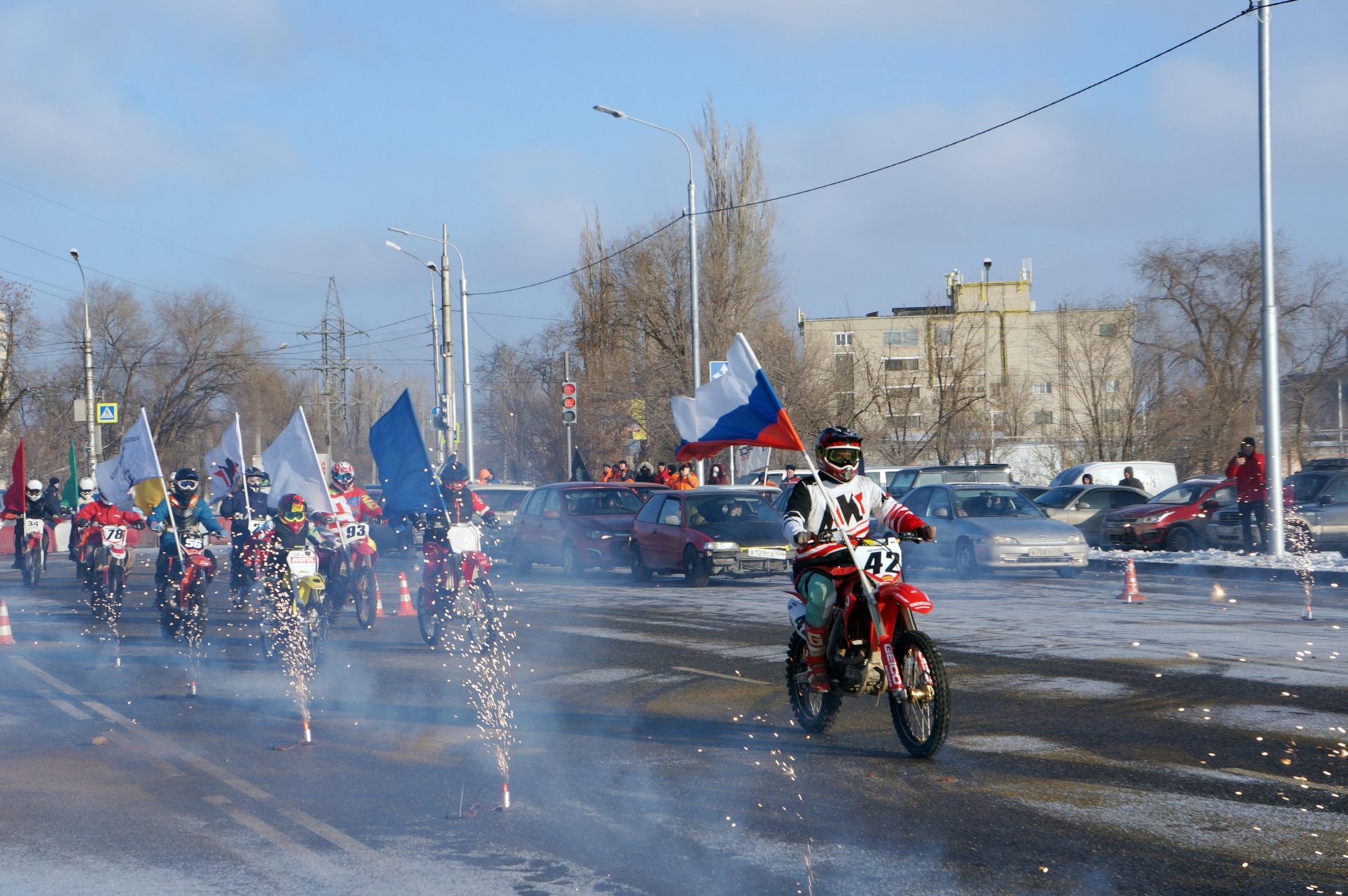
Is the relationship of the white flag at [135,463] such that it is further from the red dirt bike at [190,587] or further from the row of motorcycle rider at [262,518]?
the red dirt bike at [190,587]

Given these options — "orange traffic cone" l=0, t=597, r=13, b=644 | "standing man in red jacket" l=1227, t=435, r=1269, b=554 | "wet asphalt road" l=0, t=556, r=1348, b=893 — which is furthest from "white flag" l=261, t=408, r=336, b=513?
"standing man in red jacket" l=1227, t=435, r=1269, b=554

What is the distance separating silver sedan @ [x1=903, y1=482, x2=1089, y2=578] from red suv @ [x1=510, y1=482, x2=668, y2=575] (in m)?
4.71

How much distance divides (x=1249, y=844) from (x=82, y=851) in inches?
189

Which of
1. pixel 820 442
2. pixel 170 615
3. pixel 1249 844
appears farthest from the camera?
pixel 170 615

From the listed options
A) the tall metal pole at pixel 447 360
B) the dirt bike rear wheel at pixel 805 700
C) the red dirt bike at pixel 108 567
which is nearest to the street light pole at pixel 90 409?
the tall metal pole at pixel 447 360

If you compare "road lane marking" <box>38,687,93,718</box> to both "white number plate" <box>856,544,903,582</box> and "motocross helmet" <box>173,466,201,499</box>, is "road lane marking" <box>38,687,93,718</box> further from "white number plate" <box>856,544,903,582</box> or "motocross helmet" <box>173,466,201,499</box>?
"white number plate" <box>856,544,903,582</box>

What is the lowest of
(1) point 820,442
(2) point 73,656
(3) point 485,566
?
(2) point 73,656

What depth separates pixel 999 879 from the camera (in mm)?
4781

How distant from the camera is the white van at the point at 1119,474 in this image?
1270 inches

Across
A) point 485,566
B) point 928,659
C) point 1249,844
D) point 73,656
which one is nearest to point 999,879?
point 1249,844

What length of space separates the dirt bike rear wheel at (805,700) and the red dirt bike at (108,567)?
34.1 feet

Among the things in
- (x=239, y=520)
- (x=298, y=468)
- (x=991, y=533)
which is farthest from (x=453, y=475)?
(x=991, y=533)

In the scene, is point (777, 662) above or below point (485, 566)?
below

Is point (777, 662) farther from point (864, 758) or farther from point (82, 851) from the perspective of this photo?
point (82, 851)
